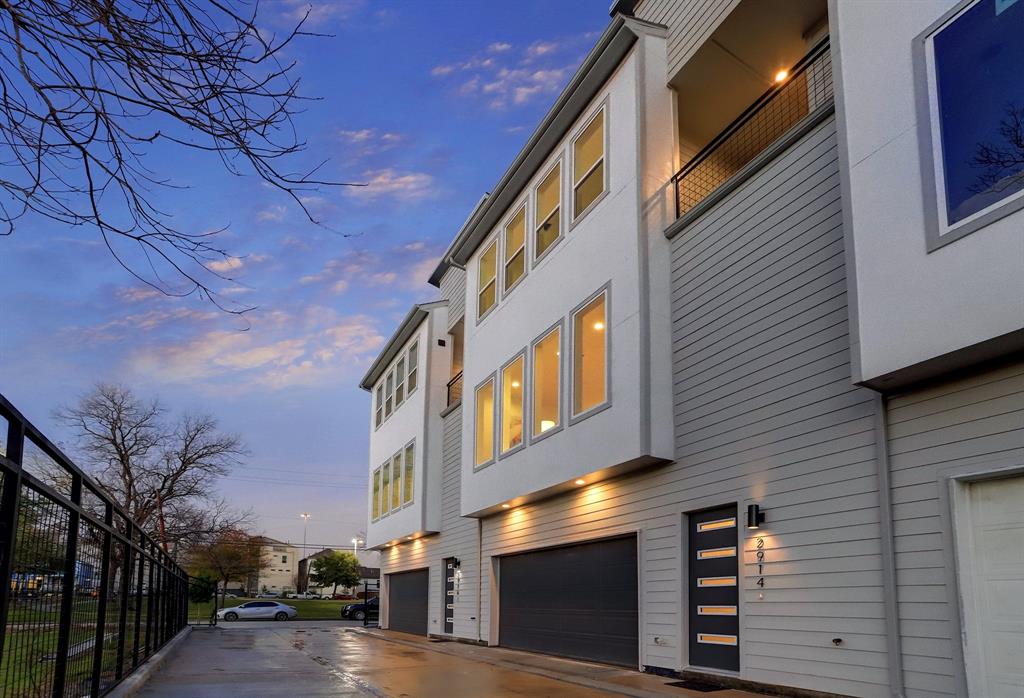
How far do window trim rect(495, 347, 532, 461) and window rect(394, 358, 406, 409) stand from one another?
991 centimetres

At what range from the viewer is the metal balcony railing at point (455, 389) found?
72.7ft

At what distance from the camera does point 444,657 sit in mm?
15367

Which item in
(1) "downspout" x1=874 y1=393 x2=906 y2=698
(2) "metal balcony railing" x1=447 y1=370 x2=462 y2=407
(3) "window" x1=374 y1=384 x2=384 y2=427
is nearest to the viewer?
(1) "downspout" x1=874 y1=393 x2=906 y2=698

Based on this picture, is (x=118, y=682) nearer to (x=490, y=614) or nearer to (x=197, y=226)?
(x=197, y=226)

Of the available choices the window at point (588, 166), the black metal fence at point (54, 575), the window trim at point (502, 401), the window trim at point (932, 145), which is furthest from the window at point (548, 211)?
the black metal fence at point (54, 575)

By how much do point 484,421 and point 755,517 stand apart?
877cm

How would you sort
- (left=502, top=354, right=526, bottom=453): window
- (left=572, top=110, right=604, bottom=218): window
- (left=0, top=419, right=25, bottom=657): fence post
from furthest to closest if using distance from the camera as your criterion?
1. (left=502, top=354, right=526, bottom=453): window
2. (left=572, top=110, right=604, bottom=218): window
3. (left=0, top=419, right=25, bottom=657): fence post

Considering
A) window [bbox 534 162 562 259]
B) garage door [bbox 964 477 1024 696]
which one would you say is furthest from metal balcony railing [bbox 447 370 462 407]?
garage door [bbox 964 477 1024 696]

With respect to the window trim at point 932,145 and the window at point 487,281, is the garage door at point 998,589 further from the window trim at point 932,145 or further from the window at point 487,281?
the window at point 487,281

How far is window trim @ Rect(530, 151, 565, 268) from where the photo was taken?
47.5 ft

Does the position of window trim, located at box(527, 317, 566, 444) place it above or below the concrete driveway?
above

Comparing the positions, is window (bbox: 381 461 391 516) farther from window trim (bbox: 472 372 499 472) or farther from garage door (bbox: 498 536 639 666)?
garage door (bbox: 498 536 639 666)

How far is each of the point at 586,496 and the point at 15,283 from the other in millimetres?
10147

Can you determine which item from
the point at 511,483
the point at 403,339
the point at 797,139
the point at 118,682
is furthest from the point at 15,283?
the point at 403,339
